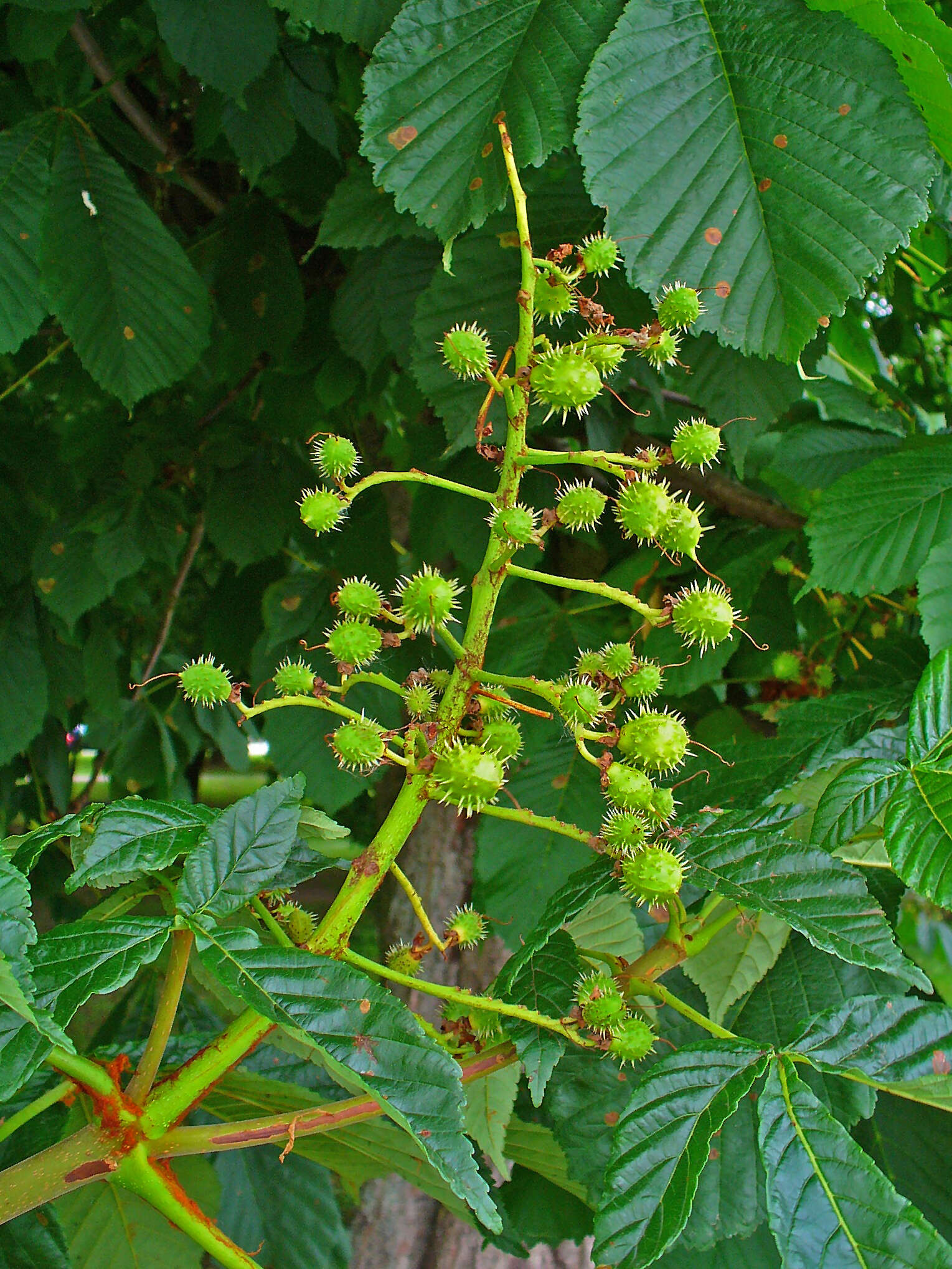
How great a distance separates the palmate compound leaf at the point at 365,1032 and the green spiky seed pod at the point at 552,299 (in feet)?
2.03

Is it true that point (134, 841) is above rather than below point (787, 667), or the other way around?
above

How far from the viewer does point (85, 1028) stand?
1948 mm

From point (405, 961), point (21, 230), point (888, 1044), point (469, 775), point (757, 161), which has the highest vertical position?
point (21, 230)

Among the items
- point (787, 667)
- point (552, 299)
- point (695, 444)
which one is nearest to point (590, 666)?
point (695, 444)

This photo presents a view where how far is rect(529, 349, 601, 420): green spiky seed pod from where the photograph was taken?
0.86 m

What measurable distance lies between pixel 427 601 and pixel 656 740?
0.77 ft

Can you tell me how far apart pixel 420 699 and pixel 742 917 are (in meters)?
0.62

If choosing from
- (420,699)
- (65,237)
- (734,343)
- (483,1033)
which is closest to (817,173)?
(734,343)

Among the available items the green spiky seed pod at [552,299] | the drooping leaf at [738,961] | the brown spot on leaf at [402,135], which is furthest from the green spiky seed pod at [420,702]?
the brown spot on leaf at [402,135]

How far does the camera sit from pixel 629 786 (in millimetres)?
873

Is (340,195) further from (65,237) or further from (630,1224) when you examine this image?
(630,1224)

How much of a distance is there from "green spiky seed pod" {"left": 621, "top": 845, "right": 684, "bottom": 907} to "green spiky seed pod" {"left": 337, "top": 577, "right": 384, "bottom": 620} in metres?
0.32

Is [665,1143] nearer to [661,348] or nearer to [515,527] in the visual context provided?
[515,527]

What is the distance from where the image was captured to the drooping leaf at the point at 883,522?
5.02 feet
